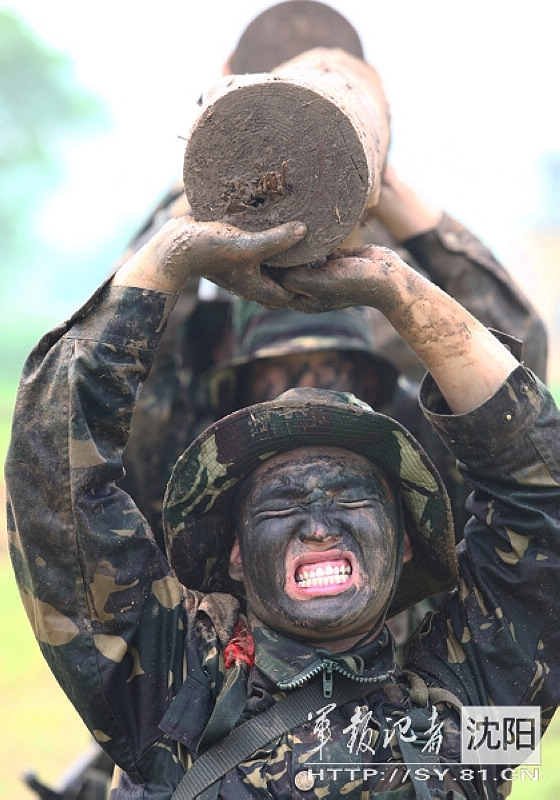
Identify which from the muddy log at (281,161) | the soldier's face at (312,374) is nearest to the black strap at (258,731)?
the muddy log at (281,161)

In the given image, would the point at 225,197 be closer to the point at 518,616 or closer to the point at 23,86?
the point at 518,616

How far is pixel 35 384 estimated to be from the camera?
298 cm

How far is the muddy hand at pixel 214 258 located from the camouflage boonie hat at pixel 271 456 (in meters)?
0.34

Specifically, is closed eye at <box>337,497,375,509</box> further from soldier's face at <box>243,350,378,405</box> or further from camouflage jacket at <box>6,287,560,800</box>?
soldier's face at <box>243,350,378,405</box>

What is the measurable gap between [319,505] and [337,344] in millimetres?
1606

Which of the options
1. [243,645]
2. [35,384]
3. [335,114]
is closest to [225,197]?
[335,114]

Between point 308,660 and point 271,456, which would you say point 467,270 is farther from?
point 308,660

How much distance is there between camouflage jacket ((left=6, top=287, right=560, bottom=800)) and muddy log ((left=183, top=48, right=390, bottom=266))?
33 centimetres

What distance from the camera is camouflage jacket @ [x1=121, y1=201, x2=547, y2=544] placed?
180 inches

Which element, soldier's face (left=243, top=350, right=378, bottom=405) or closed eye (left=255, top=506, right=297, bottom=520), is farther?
soldier's face (left=243, top=350, right=378, bottom=405)

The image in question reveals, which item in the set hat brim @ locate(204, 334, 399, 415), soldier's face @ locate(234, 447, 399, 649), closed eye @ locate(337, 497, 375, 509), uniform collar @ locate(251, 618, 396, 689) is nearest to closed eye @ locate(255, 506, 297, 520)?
soldier's face @ locate(234, 447, 399, 649)

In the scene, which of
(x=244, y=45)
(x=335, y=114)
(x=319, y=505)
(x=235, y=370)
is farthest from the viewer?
(x=235, y=370)

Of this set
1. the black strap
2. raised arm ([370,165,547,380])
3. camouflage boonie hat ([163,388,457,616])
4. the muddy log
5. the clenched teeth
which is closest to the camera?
the muddy log

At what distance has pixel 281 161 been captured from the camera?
2834 millimetres
